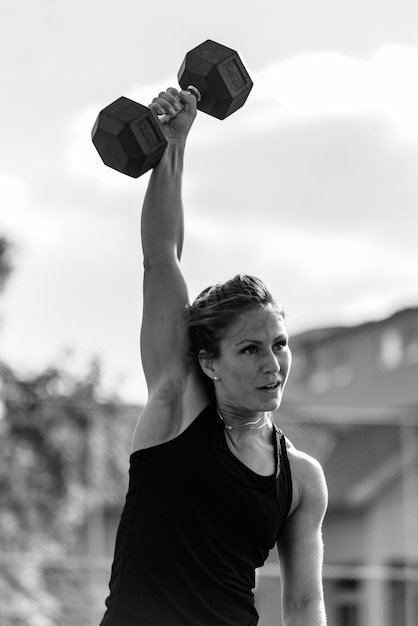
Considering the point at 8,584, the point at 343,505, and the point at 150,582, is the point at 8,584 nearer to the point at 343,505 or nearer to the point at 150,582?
the point at 343,505

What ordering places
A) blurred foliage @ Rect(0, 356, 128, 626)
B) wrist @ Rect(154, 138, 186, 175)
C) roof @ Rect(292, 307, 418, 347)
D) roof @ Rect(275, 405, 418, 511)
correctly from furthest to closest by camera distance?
roof @ Rect(292, 307, 418, 347)
roof @ Rect(275, 405, 418, 511)
blurred foliage @ Rect(0, 356, 128, 626)
wrist @ Rect(154, 138, 186, 175)

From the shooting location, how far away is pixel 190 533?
2992 mm

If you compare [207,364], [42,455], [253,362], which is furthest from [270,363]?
[42,455]

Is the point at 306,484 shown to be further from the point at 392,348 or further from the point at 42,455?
the point at 392,348

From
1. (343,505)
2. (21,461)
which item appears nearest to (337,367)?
(343,505)

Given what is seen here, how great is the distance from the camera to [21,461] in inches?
564

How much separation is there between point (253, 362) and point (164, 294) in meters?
0.27

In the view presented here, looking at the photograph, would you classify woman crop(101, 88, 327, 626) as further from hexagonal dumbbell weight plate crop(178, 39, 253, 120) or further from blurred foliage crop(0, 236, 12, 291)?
blurred foliage crop(0, 236, 12, 291)

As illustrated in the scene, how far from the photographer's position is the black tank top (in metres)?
2.96

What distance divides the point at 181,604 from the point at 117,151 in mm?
1068

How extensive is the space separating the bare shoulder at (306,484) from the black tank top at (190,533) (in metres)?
0.11

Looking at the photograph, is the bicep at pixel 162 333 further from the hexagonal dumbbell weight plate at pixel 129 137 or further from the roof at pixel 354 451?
the roof at pixel 354 451

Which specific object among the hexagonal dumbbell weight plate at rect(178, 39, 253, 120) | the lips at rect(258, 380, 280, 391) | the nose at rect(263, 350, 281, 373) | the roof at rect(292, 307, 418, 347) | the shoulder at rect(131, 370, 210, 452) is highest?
the roof at rect(292, 307, 418, 347)

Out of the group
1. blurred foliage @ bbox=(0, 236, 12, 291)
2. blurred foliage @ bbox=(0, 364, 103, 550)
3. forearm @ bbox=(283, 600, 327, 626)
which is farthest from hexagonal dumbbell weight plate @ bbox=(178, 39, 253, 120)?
blurred foliage @ bbox=(0, 236, 12, 291)
